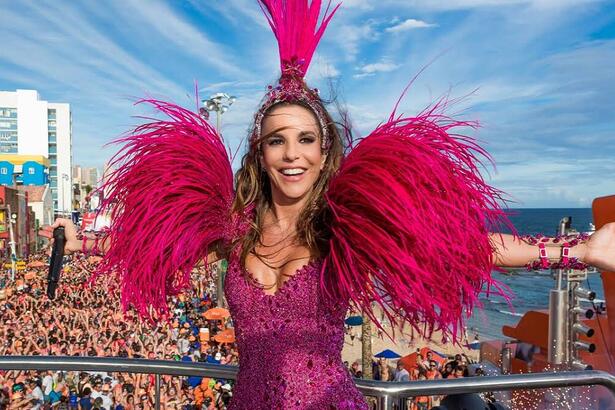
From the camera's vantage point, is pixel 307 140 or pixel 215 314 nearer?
pixel 307 140

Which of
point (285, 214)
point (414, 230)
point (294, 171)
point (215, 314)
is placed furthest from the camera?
point (215, 314)

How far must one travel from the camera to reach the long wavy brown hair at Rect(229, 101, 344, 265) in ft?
5.72

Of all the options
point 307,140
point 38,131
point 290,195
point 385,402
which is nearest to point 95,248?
point 290,195

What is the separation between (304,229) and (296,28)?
0.72m

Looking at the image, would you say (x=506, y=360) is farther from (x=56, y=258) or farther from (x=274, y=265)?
(x=56, y=258)

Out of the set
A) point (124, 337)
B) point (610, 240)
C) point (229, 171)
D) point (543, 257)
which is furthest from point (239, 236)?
point (124, 337)

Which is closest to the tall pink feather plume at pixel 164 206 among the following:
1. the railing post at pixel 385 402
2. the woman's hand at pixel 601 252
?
the railing post at pixel 385 402

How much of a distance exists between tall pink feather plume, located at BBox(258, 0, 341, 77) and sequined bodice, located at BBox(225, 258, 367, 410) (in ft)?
2.46

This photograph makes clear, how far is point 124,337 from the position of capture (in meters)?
9.13

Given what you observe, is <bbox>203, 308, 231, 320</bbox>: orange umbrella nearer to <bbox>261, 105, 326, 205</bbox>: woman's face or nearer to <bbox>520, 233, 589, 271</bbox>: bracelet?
<bbox>261, 105, 326, 205</bbox>: woman's face

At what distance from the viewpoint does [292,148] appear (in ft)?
5.60

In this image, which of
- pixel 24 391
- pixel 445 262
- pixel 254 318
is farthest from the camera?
pixel 24 391

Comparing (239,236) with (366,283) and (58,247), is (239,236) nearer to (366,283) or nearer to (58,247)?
(366,283)

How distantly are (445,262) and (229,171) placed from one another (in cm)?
88
